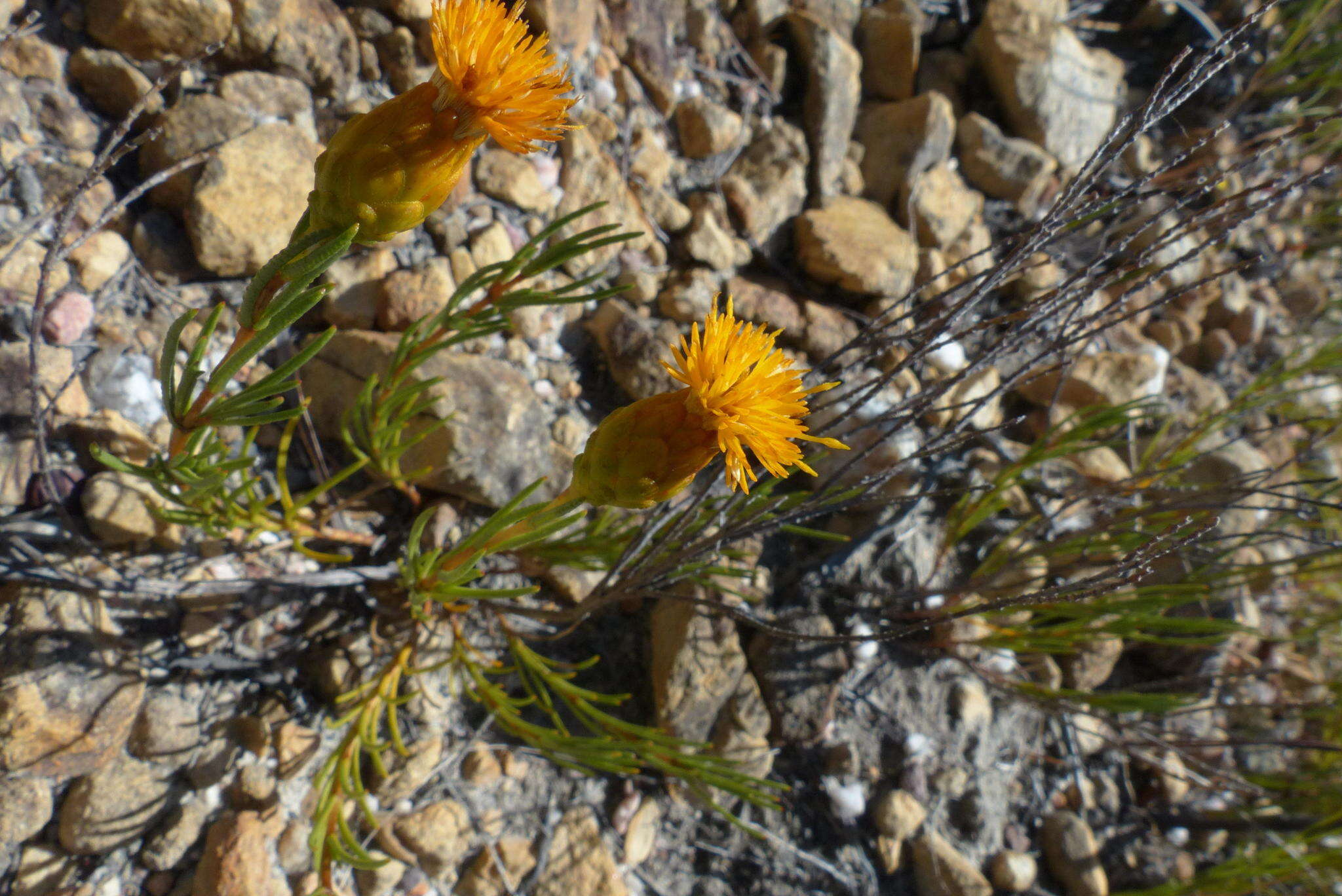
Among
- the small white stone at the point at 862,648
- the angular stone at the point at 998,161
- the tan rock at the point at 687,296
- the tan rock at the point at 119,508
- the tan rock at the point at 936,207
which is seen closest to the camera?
the tan rock at the point at 119,508

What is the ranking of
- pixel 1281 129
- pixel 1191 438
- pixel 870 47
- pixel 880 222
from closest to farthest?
pixel 1191 438
pixel 880 222
pixel 870 47
pixel 1281 129

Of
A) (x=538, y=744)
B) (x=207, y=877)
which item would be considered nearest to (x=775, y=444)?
(x=538, y=744)

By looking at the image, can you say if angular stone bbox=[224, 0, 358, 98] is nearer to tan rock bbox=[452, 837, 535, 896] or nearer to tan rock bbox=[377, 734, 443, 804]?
tan rock bbox=[377, 734, 443, 804]

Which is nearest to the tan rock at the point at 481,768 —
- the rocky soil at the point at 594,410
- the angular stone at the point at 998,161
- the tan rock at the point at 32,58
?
the rocky soil at the point at 594,410

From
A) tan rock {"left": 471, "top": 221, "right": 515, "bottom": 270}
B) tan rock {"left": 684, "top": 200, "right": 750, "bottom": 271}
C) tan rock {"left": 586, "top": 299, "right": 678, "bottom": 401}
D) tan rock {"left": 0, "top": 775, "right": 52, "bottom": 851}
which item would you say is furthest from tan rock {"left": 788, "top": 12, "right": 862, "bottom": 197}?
tan rock {"left": 0, "top": 775, "right": 52, "bottom": 851}

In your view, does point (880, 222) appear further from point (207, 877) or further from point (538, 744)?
point (207, 877)

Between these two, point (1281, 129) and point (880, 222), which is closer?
point (880, 222)

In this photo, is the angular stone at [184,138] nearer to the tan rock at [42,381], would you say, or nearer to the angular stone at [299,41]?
the angular stone at [299,41]

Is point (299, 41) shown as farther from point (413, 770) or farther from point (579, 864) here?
point (579, 864)
